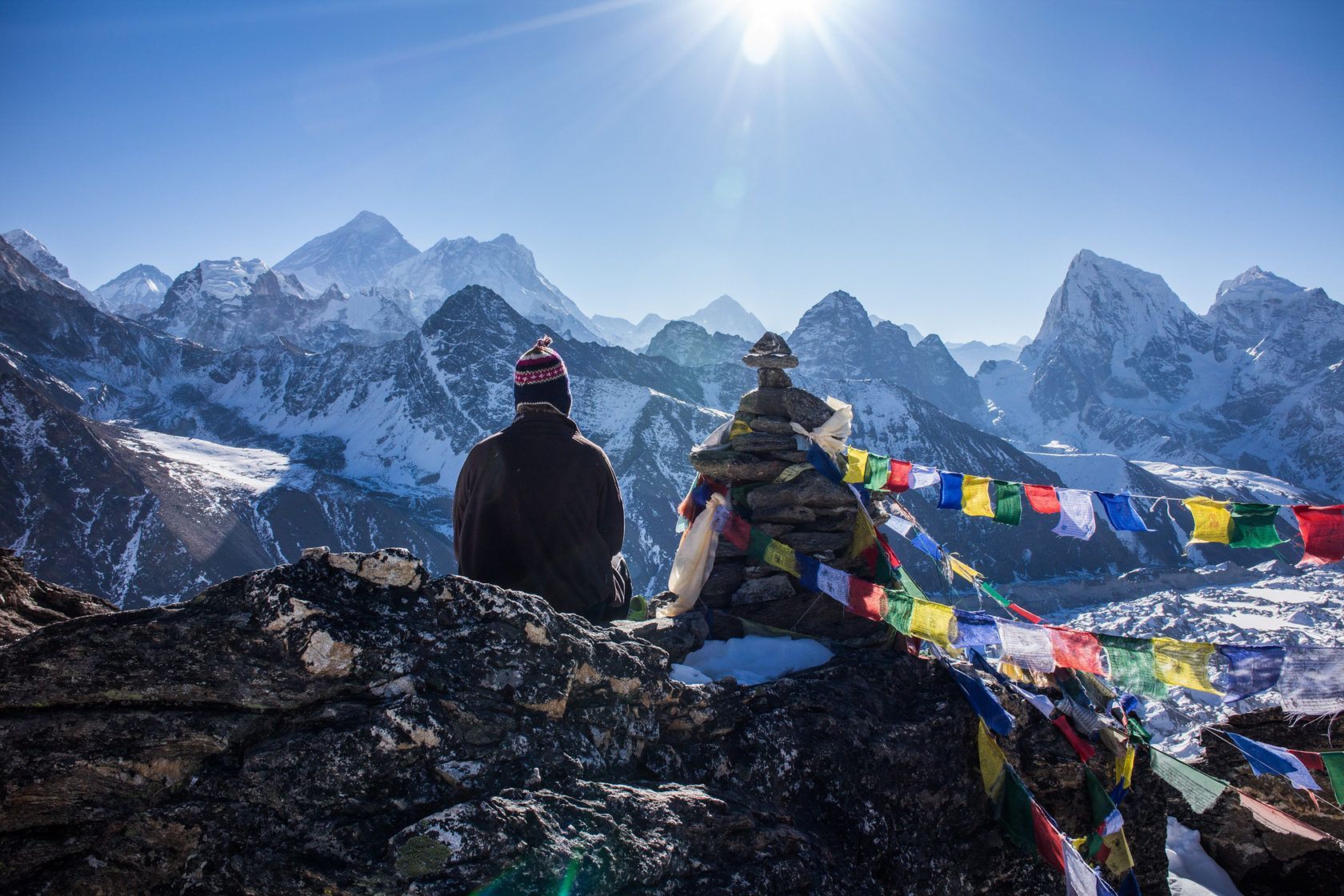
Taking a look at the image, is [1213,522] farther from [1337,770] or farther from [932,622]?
[932,622]

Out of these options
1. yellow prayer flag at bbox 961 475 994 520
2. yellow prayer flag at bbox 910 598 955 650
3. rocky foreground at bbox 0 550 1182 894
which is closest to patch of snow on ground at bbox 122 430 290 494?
yellow prayer flag at bbox 961 475 994 520

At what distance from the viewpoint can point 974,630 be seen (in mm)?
7078

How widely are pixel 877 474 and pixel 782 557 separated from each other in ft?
8.10

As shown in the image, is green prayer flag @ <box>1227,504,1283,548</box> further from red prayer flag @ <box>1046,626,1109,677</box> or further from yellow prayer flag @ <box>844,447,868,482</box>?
yellow prayer flag @ <box>844,447,868,482</box>

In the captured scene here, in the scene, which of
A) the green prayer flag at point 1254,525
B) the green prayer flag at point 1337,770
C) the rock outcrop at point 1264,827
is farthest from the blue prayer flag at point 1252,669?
the green prayer flag at point 1254,525

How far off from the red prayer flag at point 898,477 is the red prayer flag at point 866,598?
9.53ft

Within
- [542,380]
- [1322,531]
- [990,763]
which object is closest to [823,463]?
[990,763]

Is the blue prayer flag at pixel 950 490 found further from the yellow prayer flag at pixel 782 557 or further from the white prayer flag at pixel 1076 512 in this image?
the yellow prayer flag at pixel 782 557

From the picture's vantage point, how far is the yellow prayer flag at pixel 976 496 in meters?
11.1

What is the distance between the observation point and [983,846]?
6.14 meters

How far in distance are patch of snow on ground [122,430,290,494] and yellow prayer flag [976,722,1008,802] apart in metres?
171

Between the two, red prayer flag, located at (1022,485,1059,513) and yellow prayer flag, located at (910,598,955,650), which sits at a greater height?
red prayer flag, located at (1022,485,1059,513)

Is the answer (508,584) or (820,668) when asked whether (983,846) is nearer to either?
(820,668)

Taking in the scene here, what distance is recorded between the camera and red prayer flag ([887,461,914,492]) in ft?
35.6
